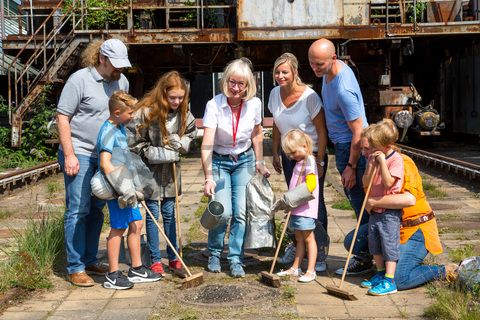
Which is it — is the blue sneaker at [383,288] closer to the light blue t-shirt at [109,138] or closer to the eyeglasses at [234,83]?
the eyeglasses at [234,83]

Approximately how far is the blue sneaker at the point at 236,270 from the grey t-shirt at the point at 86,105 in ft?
4.74

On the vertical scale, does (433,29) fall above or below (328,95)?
above

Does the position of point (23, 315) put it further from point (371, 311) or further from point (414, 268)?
point (414, 268)

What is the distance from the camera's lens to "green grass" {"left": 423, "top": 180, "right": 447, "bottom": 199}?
1156 cm

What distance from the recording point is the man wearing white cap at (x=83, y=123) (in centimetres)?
616

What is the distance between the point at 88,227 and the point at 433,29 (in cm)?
1254

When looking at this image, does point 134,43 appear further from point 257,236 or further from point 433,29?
point 257,236

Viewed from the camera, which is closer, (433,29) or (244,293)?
(244,293)

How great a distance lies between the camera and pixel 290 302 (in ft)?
18.3

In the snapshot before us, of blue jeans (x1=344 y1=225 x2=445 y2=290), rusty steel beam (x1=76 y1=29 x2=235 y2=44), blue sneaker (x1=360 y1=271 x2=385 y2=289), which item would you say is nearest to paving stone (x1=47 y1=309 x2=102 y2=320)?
blue sneaker (x1=360 y1=271 x2=385 y2=289)

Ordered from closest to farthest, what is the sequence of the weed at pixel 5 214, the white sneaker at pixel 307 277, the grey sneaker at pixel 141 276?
the white sneaker at pixel 307 277 < the grey sneaker at pixel 141 276 < the weed at pixel 5 214

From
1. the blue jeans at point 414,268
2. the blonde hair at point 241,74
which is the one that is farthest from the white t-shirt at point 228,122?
the blue jeans at point 414,268

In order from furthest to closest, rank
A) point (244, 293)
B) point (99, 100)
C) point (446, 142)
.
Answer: point (446, 142)
point (99, 100)
point (244, 293)

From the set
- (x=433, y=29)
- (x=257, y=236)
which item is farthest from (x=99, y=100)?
(x=433, y=29)
